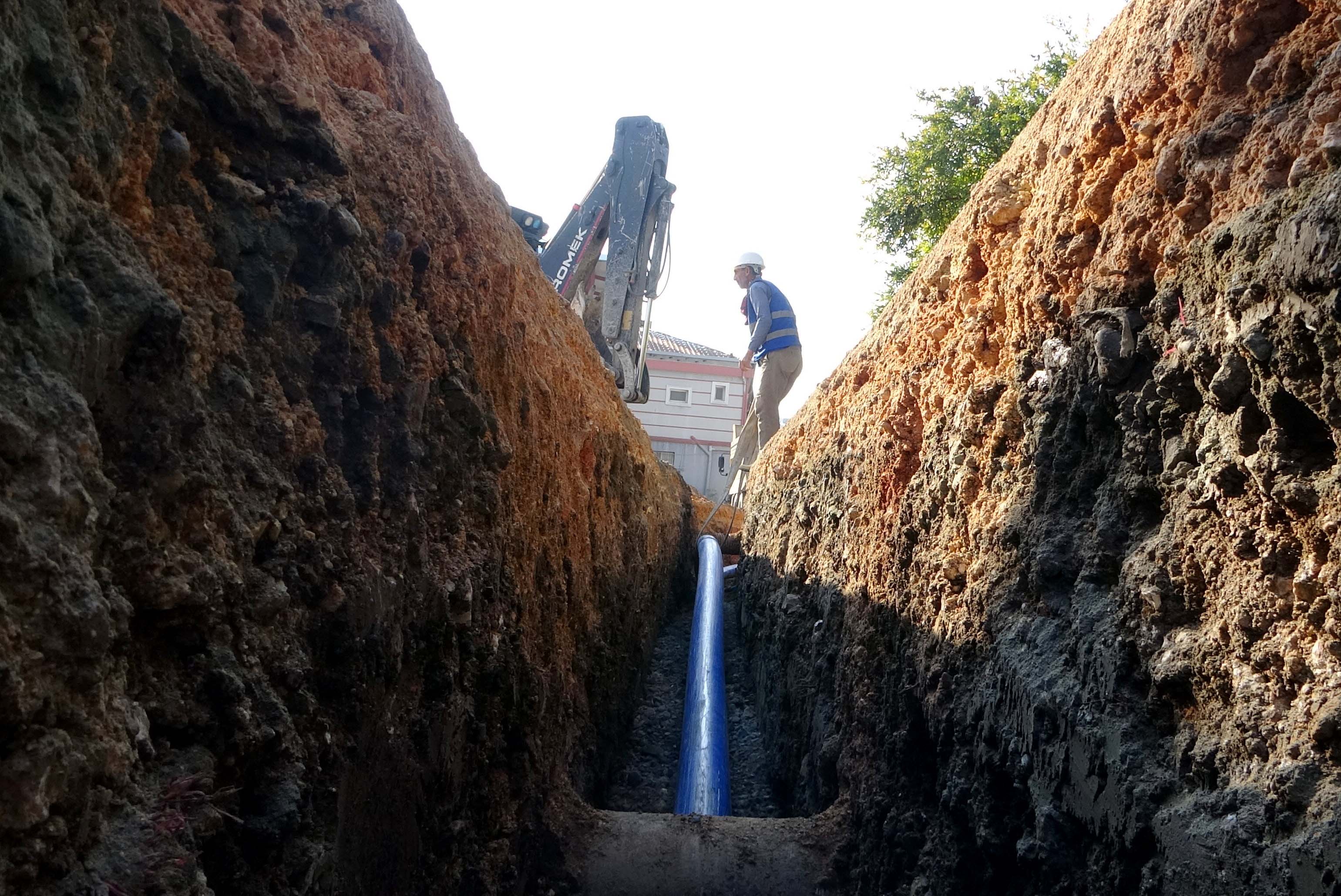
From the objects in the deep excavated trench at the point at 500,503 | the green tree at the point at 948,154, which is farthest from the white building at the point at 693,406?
the deep excavated trench at the point at 500,503

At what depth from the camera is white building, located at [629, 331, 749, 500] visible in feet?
101

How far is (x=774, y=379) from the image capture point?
11547mm

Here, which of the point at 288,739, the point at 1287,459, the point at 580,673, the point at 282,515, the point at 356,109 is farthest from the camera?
the point at 580,673

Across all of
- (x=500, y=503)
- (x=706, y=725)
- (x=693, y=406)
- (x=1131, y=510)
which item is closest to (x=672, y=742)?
(x=706, y=725)

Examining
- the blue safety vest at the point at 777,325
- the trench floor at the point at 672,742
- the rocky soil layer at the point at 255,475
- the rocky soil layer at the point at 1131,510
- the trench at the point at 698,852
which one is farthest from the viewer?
the blue safety vest at the point at 777,325

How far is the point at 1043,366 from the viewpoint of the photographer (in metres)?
3.40

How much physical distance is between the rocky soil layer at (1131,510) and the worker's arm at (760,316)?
6392 mm

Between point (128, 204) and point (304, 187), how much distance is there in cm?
73

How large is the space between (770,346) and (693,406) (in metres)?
20.0

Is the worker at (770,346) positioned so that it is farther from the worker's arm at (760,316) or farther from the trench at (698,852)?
the trench at (698,852)

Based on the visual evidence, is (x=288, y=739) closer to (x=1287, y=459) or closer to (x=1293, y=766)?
(x=1293, y=766)

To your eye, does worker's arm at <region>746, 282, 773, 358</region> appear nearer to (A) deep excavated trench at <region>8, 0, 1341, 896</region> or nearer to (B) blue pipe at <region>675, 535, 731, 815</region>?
(B) blue pipe at <region>675, 535, 731, 815</region>

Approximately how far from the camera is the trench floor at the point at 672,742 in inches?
242

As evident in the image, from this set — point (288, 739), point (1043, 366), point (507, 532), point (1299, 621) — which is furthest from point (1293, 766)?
point (507, 532)
